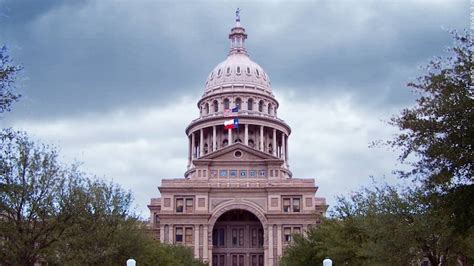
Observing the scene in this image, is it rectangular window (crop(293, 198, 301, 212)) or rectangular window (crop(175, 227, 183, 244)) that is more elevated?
rectangular window (crop(293, 198, 301, 212))

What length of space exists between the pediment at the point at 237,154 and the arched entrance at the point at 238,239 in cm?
883

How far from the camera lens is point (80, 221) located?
47188 mm

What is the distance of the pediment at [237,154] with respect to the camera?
382 feet

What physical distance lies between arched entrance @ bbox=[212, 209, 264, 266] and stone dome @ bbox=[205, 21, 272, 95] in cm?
3433

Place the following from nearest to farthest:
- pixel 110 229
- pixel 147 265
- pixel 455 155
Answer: pixel 455 155 < pixel 110 229 < pixel 147 265

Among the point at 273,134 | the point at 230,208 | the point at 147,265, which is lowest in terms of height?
the point at 147,265

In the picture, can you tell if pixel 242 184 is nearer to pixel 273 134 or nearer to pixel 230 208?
pixel 230 208

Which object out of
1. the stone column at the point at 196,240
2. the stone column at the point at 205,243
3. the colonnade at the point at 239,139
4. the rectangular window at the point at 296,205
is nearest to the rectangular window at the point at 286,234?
the rectangular window at the point at 296,205

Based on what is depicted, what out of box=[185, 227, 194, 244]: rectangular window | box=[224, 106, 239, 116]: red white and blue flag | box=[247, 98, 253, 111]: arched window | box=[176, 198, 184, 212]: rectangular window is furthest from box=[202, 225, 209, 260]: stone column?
box=[247, 98, 253, 111]: arched window

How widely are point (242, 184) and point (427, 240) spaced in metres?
70.6

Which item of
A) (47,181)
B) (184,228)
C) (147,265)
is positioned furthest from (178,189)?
(47,181)

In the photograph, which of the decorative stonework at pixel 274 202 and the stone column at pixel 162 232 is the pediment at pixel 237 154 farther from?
the stone column at pixel 162 232

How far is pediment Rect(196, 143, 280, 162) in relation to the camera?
382 ft

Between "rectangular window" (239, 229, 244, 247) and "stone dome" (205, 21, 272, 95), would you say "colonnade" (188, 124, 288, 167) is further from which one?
"rectangular window" (239, 229, 244, 247)
